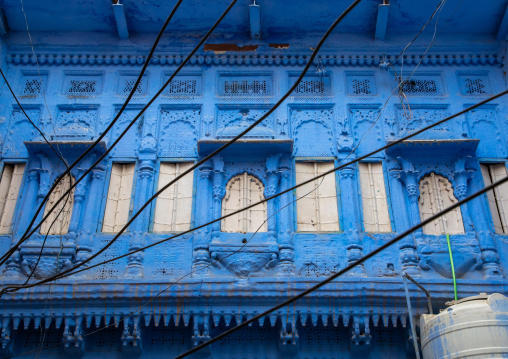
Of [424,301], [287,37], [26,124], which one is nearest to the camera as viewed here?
[424,301]

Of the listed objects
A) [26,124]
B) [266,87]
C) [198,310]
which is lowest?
[198,310]

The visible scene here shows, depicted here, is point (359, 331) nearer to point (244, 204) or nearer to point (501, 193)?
point (244, 204)

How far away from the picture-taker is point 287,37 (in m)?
8.06

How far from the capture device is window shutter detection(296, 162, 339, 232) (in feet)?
21.9

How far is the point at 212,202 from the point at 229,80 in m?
1.90

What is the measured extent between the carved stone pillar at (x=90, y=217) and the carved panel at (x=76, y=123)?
57cm

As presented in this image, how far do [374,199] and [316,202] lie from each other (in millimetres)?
674

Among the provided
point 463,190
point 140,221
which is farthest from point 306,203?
point 140,221

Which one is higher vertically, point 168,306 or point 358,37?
point 358,37

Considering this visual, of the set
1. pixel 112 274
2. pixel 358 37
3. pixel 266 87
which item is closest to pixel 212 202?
pixel 112 274

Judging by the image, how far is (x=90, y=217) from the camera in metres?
6.66

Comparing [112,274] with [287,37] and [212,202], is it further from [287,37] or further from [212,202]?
[287,37]

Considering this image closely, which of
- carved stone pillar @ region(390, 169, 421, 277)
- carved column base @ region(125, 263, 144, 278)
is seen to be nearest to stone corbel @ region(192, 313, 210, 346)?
carved column base @ region(125, 263, 144, 278)

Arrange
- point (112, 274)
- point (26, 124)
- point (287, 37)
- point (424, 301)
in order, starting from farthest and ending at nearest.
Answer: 1. point (287, 37)
2. point (26, 124)
3. point (112, 274)
4. point (424, 301)
